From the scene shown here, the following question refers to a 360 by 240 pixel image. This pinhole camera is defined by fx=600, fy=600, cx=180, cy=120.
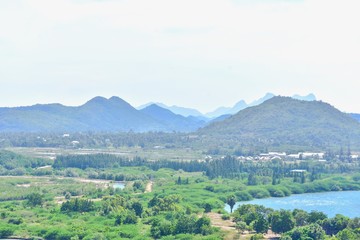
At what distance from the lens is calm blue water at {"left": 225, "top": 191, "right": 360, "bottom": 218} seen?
238 ft

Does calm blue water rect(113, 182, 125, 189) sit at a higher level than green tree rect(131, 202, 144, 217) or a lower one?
higher

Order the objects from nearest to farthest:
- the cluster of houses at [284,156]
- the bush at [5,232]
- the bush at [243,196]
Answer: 1. the bush at [5,232]
2. the bush at [243,196]
3. the cluster of houses at [284,156]

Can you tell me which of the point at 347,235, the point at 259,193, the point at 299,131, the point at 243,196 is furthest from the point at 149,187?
the point at 299,131

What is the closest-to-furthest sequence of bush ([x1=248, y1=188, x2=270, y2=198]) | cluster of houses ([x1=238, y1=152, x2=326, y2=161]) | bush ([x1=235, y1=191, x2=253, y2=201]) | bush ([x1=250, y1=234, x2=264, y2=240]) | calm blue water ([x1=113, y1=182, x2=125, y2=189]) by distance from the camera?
bush ([x1=250, y1=234, x2=264, y2=240]) → bush ([x1=235, y1=191, x2=253, y2=201]) → bush ([x1=248, y1=188, x2=270, y2=198]) → calm blue water ([x1=113, y1=182, x2=125, y2=189]) → cluster of houses ([x1=238, y1=152, x2=326, y2=161])

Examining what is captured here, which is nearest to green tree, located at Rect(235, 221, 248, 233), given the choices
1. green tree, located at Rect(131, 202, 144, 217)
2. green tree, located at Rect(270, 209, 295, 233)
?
green tree, located at Rect(270, 209, 295, 233)

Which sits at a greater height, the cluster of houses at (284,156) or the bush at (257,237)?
the cluster of houses at (284,156)

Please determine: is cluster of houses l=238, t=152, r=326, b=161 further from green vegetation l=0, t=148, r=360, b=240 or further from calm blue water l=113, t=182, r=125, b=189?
calm blue water l=113, t=182, r=125, b=189

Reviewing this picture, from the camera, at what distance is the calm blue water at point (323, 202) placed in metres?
72.6

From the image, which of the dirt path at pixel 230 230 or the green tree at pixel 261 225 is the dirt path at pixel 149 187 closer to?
the dirt path at pixel 230 230

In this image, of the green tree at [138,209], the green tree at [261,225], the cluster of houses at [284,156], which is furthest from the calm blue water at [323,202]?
the cluster of houses at [284,156]

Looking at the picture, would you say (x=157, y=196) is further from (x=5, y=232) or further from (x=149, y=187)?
(x=5, y=232)

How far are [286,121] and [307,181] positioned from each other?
9957 centimetres

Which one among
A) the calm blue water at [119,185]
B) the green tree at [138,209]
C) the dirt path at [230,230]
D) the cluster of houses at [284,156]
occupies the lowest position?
the dirt path at [230,230]

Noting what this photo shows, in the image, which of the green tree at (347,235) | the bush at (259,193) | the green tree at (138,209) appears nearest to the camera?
the green tree at (347,235)
